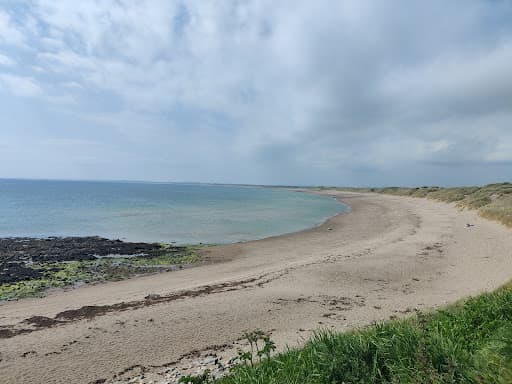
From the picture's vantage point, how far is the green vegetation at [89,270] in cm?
1509

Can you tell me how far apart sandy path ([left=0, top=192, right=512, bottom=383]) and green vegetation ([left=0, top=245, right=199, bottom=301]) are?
1.47 meters

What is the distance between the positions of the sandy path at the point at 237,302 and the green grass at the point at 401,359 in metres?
3.87

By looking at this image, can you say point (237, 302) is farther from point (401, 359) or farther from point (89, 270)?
point (89, 270)

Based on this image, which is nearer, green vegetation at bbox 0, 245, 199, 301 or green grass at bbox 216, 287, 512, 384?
green grass at bbox 216, 287, 512, 384

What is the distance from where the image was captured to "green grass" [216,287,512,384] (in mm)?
3723

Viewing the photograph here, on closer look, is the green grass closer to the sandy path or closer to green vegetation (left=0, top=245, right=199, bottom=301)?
the sandy path

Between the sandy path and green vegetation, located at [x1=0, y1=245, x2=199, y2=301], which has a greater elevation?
the sandy path

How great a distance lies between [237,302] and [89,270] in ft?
36.7

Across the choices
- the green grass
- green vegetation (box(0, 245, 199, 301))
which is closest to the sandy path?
green vegetation (box(0, 245, 199, 301))

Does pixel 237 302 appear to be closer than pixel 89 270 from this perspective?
Yes

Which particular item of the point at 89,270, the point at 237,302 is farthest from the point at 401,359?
the point at 89,270

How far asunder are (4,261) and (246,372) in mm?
21794

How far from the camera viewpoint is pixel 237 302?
11.5 meters

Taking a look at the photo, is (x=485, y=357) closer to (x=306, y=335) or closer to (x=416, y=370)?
(x=416, y=370)
